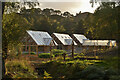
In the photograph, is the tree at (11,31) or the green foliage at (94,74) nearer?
the green foliage at (94,74)

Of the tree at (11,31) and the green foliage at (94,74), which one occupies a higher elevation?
the tree at (11,31)

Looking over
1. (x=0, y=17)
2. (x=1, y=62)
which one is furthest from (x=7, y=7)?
(x=1, y=62)

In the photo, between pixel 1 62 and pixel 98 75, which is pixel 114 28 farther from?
pixel 1 62

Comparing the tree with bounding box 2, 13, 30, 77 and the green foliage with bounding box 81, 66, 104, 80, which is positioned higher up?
the tree with bounding box 2, 13, 30, 77

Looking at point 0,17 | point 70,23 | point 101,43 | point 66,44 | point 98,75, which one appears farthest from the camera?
point 70,23

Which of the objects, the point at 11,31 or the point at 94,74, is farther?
the point at 11,31

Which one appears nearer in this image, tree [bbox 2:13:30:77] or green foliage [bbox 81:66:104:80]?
green foliage [bbox 81:66:104:80]

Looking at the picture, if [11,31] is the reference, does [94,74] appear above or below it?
below

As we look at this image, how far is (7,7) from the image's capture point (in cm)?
998

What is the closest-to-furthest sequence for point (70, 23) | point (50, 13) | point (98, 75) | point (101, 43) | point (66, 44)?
point (98, 75) < point (101, 43) < point (66, 44) < point (70, 23) < point (50, 13)

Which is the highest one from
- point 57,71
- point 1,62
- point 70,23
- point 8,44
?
point 70,23

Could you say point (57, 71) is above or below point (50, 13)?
below

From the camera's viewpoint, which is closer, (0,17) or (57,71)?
(0,17)

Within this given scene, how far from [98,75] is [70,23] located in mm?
41295
